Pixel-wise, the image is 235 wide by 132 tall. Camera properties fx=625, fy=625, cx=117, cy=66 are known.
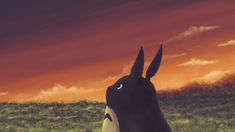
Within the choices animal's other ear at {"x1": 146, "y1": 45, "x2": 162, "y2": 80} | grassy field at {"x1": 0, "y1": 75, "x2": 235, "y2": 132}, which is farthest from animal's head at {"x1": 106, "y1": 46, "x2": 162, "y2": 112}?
grassy field at {"x1": 0, "y1": 75, "x2": 235, "y2": 132}

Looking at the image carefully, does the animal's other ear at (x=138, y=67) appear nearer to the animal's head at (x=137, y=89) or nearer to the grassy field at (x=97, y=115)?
the animal's head at (x=137, y=89)

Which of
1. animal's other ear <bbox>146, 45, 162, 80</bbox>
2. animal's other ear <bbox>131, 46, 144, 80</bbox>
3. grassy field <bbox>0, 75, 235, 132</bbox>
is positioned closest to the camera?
animal's other ear <bbox>131, 46, 144, 80</bbox>

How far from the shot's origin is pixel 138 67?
8812 mm

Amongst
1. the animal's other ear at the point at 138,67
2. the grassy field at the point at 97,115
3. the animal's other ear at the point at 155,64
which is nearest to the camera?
the animal's other ear at the point at 138,67

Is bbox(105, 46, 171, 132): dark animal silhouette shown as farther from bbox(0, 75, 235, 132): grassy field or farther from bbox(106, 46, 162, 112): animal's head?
bbox(0, 75, 235, 132): grassy field

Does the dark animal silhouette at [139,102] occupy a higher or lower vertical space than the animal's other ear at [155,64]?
lower

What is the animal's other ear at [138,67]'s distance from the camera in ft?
28.7

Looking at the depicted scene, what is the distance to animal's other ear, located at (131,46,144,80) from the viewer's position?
8.73 metres

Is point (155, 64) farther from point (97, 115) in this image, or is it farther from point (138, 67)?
point (97, 115)

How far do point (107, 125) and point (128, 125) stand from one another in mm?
408

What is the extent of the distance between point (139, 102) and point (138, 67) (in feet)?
1.72

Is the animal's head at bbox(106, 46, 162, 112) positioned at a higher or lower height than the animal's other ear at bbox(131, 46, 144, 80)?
lower

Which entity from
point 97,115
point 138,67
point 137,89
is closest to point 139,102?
point 137,89

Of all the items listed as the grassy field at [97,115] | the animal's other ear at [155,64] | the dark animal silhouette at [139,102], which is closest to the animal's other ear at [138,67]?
the dark animal silhouette at [139,102]
